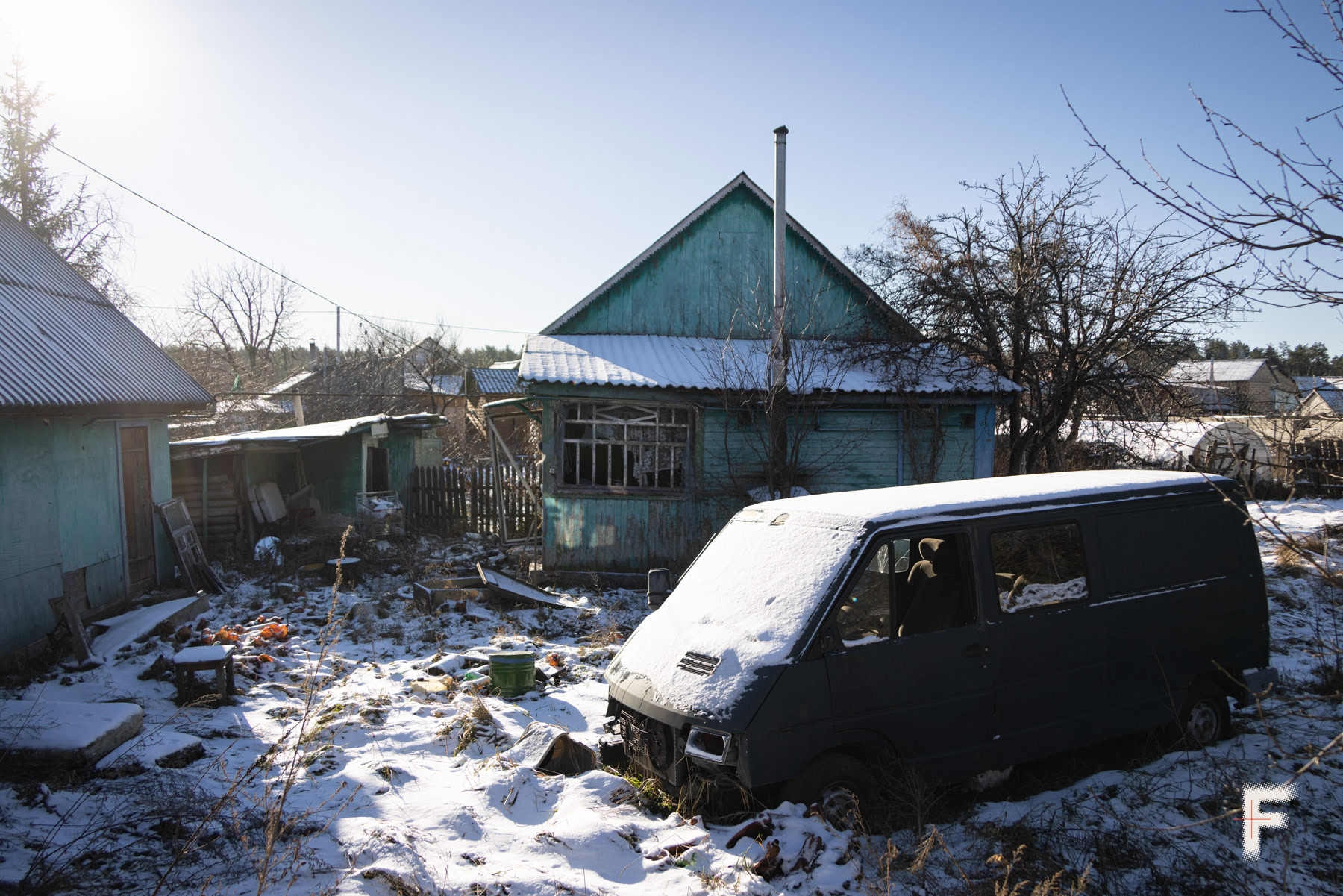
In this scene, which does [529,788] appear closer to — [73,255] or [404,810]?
[404,810]

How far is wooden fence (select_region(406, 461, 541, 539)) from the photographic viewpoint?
15.1 m

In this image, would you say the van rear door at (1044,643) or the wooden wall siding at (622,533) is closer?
the van rear door at (1044,643)

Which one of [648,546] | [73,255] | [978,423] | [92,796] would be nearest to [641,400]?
[648,546]

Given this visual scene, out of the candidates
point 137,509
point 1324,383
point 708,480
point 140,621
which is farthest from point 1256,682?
point 137,509

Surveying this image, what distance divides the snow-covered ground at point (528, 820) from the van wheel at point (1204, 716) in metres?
0.15

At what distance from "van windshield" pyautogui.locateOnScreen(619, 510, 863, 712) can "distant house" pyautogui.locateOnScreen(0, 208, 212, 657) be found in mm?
6948

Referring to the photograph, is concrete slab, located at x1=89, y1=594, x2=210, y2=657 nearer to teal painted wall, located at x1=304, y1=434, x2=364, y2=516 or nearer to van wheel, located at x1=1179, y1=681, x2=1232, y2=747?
teal painted wall, located at x1=304, y1=434, x2=364, y2=516

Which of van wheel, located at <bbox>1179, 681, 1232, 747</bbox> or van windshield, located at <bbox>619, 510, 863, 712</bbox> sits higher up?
van windshield, located at <bbox>619, 510, 863, 712</bbox>

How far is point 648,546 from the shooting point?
450 inches

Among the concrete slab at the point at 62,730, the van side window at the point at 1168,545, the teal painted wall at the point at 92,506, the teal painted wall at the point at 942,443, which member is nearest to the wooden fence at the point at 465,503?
the teal painted wall at the point at 92,506

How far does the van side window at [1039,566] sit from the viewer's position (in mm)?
4414

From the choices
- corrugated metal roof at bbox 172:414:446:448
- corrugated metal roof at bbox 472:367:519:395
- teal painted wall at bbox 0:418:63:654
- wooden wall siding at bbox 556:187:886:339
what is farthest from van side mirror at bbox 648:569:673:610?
corrugated metal roof at bbox 472:367:519:395

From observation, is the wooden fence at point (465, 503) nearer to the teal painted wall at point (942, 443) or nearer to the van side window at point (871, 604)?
the teal painted wall at point (942, 443)

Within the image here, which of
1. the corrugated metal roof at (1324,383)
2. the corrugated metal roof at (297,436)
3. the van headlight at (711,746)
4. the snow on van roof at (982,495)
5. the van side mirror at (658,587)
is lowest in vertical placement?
the van headlight at (711,746)
